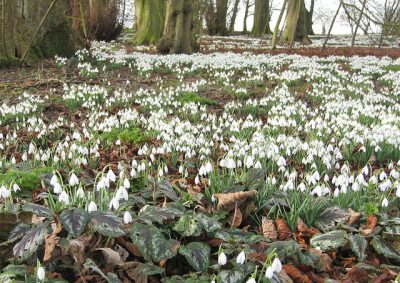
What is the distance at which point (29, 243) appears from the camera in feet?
6.76

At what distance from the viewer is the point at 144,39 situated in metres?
20.0

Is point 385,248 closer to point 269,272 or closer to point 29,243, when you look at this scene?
point 269,272

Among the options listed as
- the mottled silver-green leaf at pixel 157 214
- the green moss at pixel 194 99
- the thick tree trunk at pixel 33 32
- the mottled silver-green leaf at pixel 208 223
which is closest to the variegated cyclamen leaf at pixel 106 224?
the mottled silver-green leaf at pixel 157 214

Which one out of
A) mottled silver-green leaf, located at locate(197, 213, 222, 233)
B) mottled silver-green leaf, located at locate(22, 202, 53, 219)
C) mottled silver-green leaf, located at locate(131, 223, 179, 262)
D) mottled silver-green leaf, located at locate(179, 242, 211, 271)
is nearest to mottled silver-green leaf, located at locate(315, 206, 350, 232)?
mottled silver-green leaf, located at locate(197, 213, 222, 233)

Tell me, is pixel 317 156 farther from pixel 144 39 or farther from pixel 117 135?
pixel 144 39

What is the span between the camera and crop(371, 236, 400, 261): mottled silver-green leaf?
2539 mm

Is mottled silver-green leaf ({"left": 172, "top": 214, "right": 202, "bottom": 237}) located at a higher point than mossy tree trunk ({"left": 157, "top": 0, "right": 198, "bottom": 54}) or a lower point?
lower

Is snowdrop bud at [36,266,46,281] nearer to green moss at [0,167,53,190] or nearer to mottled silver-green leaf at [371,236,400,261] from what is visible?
green moss at [0,167,53,190]

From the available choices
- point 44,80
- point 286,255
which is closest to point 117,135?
point 286,255

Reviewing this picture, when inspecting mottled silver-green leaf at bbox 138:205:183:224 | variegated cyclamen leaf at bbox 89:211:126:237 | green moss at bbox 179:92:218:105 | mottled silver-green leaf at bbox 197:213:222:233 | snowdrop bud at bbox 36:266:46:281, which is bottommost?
mottled silver-green leaf at bbox 197:213:222:233

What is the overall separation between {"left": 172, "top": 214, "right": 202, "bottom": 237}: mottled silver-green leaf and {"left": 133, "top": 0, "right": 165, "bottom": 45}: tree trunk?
1792 cm

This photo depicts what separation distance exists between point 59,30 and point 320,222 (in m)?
10.1

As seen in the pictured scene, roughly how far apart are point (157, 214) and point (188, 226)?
0.19 metres

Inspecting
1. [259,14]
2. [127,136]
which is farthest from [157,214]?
[259,14]
